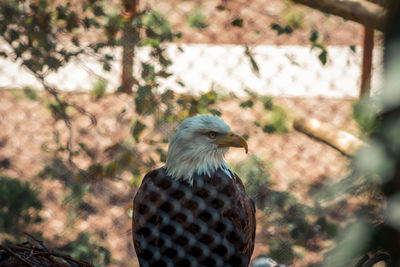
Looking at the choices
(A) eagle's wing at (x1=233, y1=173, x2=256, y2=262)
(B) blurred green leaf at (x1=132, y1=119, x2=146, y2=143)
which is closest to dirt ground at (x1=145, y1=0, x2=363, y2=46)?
(B) blurred green leaf at (x1=132, y1=119, x2=146, y2=143)

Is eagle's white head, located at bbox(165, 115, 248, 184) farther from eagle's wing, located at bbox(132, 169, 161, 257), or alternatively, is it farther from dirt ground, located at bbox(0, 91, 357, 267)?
dirt ground, located at bbox(0, 91, 357, 267)

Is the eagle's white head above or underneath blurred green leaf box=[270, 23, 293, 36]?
underneath

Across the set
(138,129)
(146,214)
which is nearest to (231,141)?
(146,214)

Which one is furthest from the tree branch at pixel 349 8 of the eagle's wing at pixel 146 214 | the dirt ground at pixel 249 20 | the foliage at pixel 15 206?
the foliage at pixel 15 206

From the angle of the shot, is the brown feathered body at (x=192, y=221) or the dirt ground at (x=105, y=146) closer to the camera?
the brown feathered body at (x=192, y=221)

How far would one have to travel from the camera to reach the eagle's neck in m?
2.03

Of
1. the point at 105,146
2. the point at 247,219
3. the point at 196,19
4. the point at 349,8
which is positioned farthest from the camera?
the point at 105,146

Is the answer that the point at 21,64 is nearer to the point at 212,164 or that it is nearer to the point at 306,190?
the point at 212,164

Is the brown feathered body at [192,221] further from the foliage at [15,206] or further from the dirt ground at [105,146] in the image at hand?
the foliage at [15,206]

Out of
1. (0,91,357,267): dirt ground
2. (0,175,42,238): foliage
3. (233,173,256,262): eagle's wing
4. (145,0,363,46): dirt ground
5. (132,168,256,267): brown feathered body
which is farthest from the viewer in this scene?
(0,91,357,267): dirt ground

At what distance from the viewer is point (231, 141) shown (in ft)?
6.84

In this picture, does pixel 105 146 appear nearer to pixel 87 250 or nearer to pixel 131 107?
pixel 131 107

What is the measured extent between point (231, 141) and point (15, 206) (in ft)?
4.44

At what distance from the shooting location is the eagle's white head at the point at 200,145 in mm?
2053
